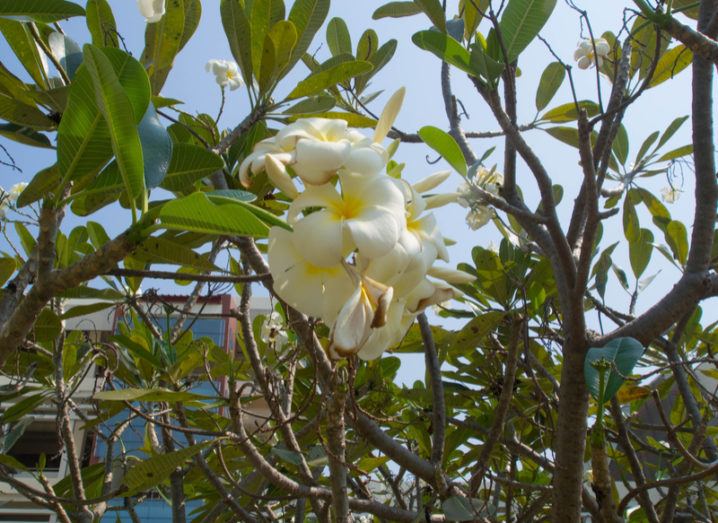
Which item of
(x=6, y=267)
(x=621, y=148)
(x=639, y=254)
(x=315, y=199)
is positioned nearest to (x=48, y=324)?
(x=6, y=267)

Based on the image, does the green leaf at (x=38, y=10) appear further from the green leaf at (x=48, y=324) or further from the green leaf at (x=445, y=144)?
the green leaf at (x=48, y=324)

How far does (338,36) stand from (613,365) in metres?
1.35

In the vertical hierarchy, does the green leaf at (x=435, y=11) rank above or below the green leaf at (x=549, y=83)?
below

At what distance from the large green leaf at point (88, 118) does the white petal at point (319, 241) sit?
28 centimetres

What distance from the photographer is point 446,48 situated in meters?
1.09

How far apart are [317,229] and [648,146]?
71.9 inches

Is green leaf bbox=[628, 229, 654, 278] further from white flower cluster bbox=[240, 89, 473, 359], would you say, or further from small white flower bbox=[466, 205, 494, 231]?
white flower cluster bbox=[240, 89, 473, 359]

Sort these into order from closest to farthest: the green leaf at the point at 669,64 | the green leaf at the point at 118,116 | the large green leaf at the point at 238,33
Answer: the green leaf at the point at 118,116, the large green leaf at the point at 238,33, the green leaf at the point at 669,64

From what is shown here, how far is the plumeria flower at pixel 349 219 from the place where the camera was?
467mm

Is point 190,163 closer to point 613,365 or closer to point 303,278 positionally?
point 303,278

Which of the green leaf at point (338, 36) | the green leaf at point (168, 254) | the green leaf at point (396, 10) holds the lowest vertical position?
the green leaf at point (168, 254)

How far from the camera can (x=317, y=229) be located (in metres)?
0.49

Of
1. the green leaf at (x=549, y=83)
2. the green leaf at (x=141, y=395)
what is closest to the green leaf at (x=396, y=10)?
the green leaf at (x=549, y=83)

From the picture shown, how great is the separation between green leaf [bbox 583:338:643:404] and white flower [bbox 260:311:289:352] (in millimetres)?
1211
